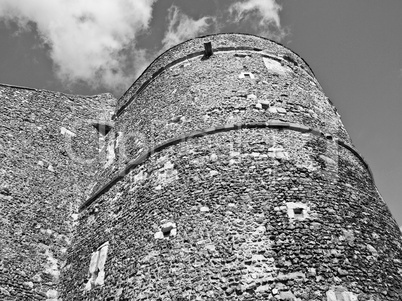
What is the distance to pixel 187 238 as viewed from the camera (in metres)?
6.29

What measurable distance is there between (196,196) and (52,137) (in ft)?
18.9

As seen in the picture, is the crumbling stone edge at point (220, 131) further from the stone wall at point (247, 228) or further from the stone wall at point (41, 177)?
the stone wall at point (41, 177)

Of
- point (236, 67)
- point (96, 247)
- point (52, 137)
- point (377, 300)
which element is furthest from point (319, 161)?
point (52, 137)

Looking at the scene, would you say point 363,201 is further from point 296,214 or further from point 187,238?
point 187,238

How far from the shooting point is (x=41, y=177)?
970 cm

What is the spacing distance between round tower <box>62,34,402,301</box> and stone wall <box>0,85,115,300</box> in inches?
21.6

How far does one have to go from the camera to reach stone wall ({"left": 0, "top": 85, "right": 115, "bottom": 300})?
8.06 m

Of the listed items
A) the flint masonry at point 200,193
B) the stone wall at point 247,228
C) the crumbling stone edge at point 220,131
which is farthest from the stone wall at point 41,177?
the crumbling stone edge at point 220,131

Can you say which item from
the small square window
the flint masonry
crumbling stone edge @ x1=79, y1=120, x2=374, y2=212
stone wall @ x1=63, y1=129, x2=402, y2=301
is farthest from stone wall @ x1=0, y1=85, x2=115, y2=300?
the small square window

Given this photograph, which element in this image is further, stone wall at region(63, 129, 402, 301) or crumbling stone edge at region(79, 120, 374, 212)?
crumbling stone edge at region(79, 120, 374, 212)

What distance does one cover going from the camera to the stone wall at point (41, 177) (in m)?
8.06

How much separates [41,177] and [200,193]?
486 cm

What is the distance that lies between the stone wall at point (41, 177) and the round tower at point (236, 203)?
1.80ft

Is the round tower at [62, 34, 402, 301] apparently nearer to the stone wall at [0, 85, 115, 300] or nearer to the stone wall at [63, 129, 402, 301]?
the stone wall at [63, 129, 402, 301]
